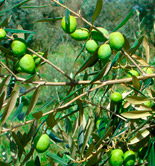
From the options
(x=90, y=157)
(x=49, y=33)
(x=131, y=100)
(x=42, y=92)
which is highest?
(x=49, y=33)

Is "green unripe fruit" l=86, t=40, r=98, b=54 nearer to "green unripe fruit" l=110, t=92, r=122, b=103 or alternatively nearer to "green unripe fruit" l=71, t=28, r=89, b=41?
"green unripe fruit" l=71, t=28, r=89, b=41

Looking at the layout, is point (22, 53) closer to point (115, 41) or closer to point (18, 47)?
point (18, 47)

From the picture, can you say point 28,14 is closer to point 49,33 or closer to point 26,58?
point 49,33

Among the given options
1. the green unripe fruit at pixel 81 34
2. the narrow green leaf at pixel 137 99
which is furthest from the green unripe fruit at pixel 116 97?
the green unripe fruit at pixel 81 34

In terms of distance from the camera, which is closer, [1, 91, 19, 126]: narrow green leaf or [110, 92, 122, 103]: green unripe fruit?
[1, 91, 19, 126]: narrow green leaf

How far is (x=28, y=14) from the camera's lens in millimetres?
7883

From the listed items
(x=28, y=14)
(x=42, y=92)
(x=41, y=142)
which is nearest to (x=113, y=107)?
(x=41, y=142)

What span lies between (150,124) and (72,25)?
0.30 metres

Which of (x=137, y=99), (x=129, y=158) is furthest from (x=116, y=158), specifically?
(x=137, y=99)

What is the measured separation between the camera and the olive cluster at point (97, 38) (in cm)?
43

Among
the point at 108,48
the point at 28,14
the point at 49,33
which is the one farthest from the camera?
the point at 49,33

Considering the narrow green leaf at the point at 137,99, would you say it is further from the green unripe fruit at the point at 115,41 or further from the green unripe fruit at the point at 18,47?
the green unripe fruit at the point at 18,47

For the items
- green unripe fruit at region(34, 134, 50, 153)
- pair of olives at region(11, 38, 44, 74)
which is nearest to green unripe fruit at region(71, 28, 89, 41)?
pair of olives at region(11, 38, 44, 74)

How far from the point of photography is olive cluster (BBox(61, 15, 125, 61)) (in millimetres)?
434
